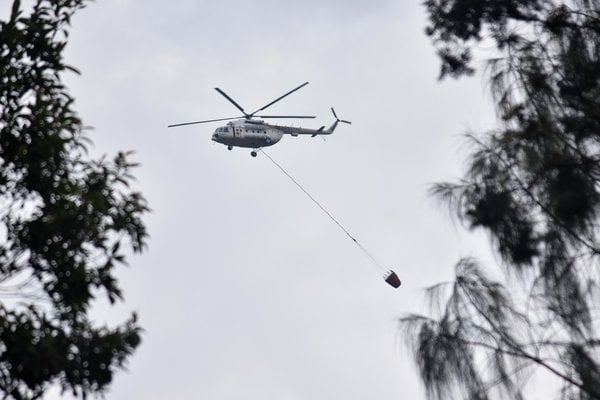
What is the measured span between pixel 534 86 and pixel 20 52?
258 inches

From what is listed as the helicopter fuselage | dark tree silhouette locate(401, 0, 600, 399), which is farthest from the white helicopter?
dark tree silhouette locate(401, 0, 600, 399)

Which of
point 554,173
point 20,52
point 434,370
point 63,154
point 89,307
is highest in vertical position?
point 20,52

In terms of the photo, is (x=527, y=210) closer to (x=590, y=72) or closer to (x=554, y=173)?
(x=554, y=173)

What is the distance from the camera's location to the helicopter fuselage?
4659 cm

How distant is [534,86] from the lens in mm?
13906

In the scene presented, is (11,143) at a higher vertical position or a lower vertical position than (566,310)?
higher

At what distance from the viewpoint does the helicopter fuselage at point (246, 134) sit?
4659cm

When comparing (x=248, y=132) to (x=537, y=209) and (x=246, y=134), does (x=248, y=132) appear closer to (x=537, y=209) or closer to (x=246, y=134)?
(x=246, y=134)

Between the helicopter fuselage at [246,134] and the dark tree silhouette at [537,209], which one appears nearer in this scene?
the dark tree silhouette at [537,209]

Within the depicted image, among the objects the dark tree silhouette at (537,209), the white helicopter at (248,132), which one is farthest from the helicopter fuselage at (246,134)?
the dark tree silhouette at (537,209)

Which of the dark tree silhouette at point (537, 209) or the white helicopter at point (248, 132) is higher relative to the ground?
the white helicopter at point (248, 132)

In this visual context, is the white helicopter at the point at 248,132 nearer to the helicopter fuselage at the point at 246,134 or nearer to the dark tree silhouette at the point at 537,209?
the helicopter fuselage at the point at 246,134

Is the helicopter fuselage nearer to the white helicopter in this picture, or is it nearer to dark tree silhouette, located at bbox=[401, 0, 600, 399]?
the white helicopter

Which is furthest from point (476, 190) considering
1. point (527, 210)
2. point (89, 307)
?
point (89, 307)
